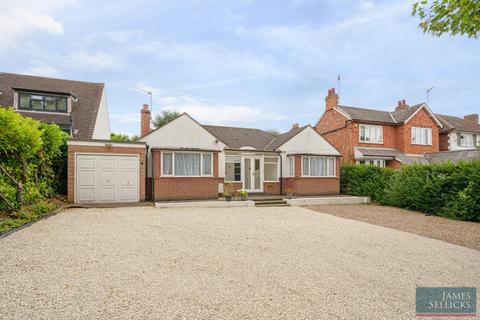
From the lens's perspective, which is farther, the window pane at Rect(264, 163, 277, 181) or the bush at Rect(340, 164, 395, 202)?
the window pane at Rect(264, 163, 277, 181)

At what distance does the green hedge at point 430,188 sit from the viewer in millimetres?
10383

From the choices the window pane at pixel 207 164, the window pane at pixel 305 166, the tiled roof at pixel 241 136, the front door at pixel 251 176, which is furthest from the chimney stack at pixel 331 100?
the window pane at pixel 207 164

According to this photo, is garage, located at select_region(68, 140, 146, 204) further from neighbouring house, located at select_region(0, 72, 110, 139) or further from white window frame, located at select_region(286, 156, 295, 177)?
white window frame, located at select_region(286, 156, 295, 177)

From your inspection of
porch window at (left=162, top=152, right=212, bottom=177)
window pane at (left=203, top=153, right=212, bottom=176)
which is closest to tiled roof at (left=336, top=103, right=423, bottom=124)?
window pane at (left=203, top=153, right=212, bottom=176)

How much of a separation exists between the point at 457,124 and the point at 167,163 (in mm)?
30429

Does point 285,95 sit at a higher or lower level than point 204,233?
higher

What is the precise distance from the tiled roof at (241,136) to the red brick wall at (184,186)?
4.88m

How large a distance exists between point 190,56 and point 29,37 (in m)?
7.04

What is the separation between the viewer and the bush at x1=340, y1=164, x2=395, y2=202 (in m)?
15.1

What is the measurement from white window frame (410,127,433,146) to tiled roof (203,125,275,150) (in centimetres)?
1286

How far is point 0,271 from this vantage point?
3863mm

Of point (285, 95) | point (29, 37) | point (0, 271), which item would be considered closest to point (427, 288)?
point (0, 271)

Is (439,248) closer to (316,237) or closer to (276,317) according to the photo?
(316,237)

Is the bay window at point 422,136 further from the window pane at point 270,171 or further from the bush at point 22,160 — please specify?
the bush at point 22,160
